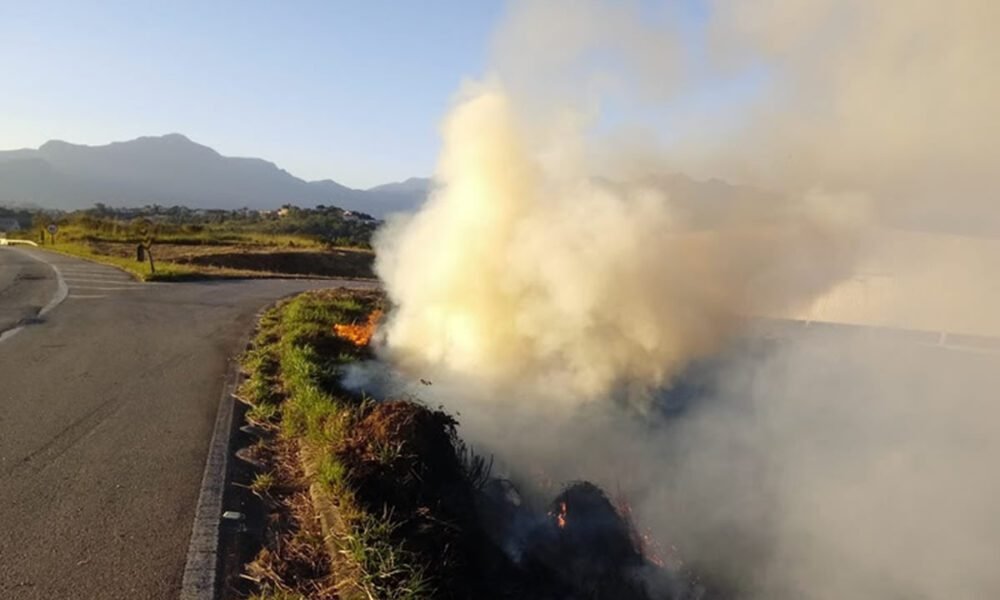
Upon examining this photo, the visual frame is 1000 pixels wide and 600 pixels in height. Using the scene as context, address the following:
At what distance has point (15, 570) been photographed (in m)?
4.75

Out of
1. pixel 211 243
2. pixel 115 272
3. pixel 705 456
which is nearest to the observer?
pixel 705 456

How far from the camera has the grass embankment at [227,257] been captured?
30.2m

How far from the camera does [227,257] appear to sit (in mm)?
35344

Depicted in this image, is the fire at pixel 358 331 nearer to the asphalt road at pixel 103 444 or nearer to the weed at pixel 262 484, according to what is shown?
the asphalt road at pixel 103 444

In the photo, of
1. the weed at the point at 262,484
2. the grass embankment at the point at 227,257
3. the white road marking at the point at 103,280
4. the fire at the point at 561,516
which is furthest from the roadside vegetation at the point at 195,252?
the fire at the point at 561,516

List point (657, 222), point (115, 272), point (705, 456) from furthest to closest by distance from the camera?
point (115, 272), point (657, 222), point (705, 456)

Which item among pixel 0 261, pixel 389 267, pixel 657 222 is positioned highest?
pixel 657 222

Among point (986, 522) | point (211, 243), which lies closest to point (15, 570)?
point (986, 522)

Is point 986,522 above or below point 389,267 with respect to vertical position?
below

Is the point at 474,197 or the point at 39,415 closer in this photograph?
the point at 39,415

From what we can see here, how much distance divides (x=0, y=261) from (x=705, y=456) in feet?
→ 92.6

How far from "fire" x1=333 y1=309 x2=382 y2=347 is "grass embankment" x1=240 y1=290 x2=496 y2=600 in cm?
281

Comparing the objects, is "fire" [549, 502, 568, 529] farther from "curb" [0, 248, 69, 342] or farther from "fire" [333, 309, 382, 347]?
"curb" [0, 248, 69, 342]

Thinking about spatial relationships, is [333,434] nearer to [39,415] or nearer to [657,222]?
[39,415]
